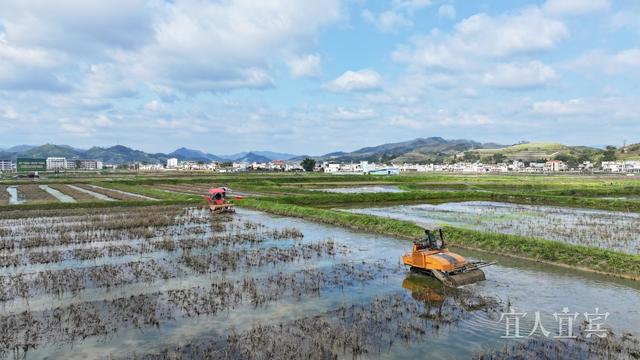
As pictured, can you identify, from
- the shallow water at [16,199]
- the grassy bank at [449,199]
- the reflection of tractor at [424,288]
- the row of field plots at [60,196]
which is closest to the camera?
the reflection of tractor at [424,288]

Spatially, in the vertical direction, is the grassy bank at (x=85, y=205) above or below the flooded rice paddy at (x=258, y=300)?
above

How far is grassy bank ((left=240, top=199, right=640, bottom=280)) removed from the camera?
13992 mm

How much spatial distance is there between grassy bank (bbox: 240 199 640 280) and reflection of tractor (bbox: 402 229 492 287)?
4.07 meters

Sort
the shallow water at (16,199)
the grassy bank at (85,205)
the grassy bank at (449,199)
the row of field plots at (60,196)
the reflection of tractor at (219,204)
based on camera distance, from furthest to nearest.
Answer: the row of field plots at (60,196) → the shallow water at (16,199) → the grassy bank at (449,199) → the grassy bank at (85,205) → the reflection of tractor at (219,204)

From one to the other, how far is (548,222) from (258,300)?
20.2 metres

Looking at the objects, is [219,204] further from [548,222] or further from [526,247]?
[548,222]

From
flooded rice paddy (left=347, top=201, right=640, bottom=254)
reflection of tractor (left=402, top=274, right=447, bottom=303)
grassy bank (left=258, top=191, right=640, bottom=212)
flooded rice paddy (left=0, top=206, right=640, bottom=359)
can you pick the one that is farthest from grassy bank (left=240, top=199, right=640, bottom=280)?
grassy bank (left=258, top=191, right=640, bottom=212)

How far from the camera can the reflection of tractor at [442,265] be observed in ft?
40.2

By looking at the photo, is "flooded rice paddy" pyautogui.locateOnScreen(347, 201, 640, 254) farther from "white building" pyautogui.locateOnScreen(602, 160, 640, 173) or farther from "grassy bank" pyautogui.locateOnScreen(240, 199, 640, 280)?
"white building" pyautogui.locateOnScreen(602, 160, 640, 173)

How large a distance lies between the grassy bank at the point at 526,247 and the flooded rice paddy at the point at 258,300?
0.80 m

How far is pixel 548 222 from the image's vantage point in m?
25.2

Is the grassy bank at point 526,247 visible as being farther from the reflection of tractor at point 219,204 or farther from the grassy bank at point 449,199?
the grassy bank at point 449,199

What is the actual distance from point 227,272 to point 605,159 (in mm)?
179018

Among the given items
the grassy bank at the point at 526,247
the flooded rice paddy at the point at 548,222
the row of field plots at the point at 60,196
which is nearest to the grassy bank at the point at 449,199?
the flooded rice paddy at the point at 548,222
